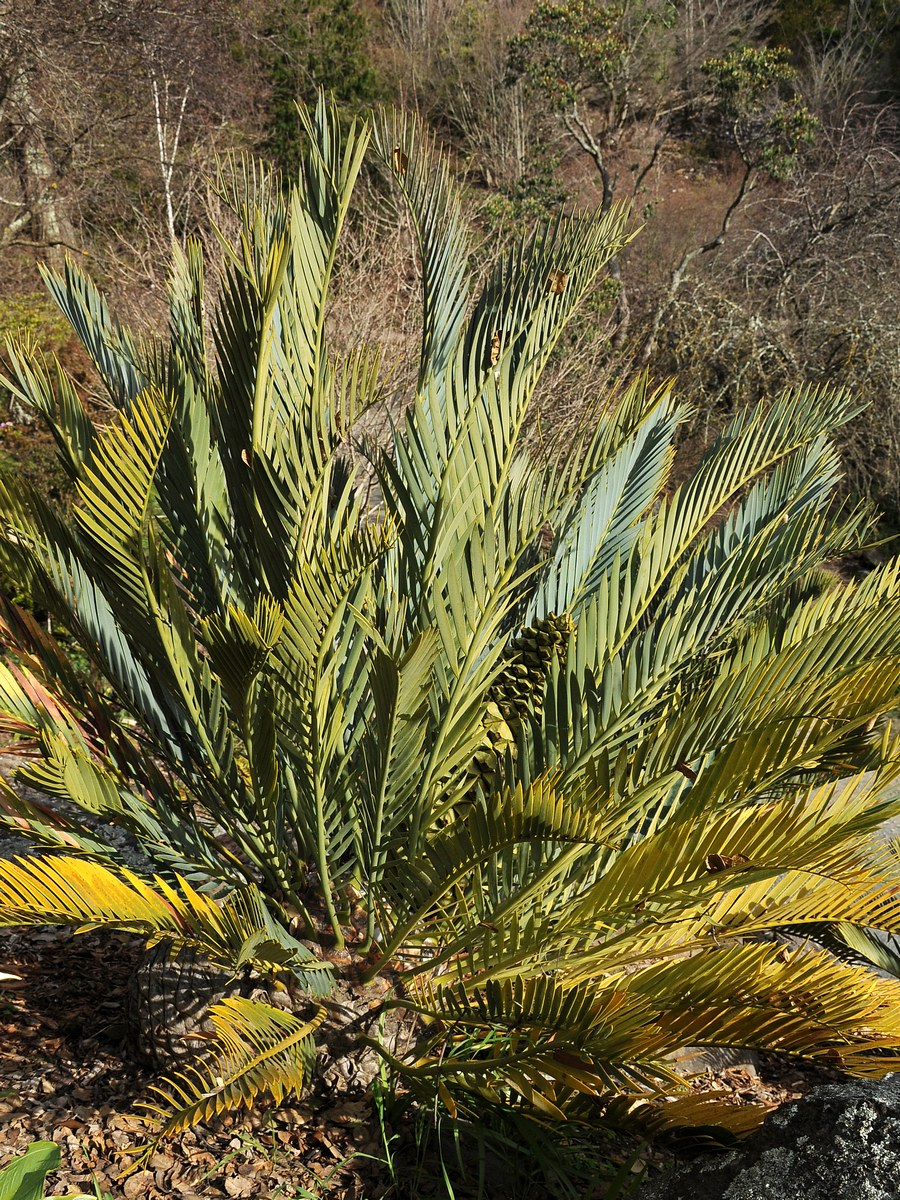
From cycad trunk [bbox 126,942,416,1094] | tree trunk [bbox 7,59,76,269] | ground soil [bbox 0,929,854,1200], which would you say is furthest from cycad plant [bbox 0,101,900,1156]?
tree trunk [bbox 7,59,76,269]

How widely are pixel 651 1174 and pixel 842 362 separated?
32.5 ft

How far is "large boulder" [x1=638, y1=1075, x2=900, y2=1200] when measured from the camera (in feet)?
5.18

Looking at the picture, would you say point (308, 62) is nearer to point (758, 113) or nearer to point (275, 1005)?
point (758, 113)

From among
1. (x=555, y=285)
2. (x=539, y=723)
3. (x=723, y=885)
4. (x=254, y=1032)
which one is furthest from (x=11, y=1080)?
(x=555, y=285)

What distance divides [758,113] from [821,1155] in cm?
1328

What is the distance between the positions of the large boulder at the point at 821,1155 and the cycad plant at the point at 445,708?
159 millimetres

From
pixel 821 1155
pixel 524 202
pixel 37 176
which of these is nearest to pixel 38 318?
pixel 37 176

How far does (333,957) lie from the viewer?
242 centimetres

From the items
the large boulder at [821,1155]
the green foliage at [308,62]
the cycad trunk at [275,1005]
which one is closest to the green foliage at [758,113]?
the green foliage at [308,62]

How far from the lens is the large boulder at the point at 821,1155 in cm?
158

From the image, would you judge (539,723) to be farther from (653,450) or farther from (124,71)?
(124,71)

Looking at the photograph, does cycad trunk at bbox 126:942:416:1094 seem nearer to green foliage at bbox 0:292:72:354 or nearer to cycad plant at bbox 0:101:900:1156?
cycad plant at bbox 0:101:900:1156

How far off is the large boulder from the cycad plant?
16cm

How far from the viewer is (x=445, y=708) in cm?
209
